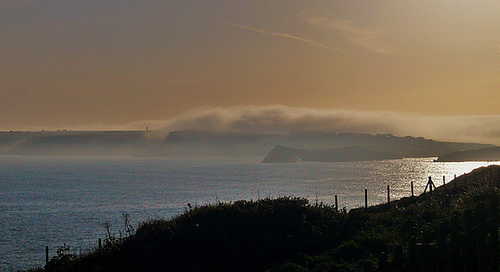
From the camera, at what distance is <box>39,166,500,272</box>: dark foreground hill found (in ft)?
48.1

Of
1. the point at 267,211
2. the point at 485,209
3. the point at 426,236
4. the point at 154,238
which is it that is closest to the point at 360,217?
the point at 267,211

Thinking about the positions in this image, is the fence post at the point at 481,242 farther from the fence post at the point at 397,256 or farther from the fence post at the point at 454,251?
the fence post at the point at 397,256

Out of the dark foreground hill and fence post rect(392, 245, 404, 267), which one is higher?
fence post rect(392, 245, 404, 267)

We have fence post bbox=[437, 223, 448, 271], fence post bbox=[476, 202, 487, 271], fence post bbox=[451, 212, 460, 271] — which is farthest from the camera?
fence post bbox=[476, 202, 487, 271]

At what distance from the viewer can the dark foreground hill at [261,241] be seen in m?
14.7

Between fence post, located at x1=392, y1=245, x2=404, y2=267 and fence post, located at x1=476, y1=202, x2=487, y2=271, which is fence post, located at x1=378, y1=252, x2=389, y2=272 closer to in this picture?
fence post, located at x1=392, y1=245, x2=404, y2=267

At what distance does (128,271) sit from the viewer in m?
14.3

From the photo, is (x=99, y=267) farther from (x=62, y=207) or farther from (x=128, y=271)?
(x=62, y=207)

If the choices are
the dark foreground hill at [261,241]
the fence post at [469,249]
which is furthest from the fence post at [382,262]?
the dark foreground hill at [261,241]

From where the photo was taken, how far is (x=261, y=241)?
54.9 ft

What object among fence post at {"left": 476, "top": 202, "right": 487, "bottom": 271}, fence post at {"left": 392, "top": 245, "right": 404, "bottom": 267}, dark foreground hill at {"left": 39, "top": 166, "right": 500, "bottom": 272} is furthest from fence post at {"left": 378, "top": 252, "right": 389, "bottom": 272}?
dark foreground hill at {"left": 39, "top": 166, "right": 500, "bottom": 272}

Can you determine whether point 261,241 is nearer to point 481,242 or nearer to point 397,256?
point 481,242

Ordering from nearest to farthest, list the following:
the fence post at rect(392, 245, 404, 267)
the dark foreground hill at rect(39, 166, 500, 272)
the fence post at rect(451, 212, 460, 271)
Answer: the fence post at rect(392, 245, 404, 267)
the fence post at rect(451, 212, 460, 271)
the dark foreground hill at rect(39, 166, 500, 272)

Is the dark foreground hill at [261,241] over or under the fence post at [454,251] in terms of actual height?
under
